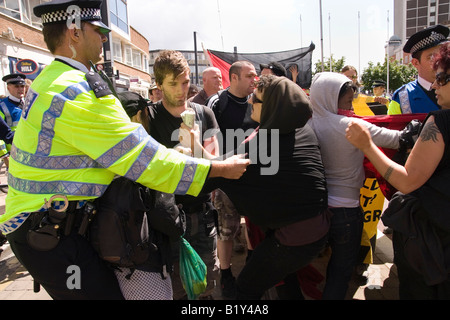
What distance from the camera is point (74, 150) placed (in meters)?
1.46

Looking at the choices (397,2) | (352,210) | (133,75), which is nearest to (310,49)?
(352,210)

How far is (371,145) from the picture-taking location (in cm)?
187

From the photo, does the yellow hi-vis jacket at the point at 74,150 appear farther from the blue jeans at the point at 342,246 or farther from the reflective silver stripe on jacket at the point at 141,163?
the blue jeans at the point at 342,246

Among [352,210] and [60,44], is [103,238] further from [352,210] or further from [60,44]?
[352,210]

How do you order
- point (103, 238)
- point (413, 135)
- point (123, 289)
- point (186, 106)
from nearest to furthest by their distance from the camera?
point (103, 238)
point (123, 289)
point (413, 135)
point (186, 106)

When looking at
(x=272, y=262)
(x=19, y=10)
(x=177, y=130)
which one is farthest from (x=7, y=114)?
(x=19, y=10)

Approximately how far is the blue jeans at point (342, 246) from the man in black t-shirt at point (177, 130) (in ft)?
3.04

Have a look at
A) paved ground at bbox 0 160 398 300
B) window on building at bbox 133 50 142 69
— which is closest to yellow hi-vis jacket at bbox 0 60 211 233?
paved ground at bbox 0 160 398 300

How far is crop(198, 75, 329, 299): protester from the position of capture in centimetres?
191

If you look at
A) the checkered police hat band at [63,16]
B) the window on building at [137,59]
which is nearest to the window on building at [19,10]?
the checkered police hat band at [63,16]

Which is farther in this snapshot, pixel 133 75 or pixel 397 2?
pixel 397 2

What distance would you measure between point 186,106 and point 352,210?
1476 mm

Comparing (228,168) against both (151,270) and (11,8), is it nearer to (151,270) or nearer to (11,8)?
(151,270)

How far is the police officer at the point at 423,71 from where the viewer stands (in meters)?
2.68
